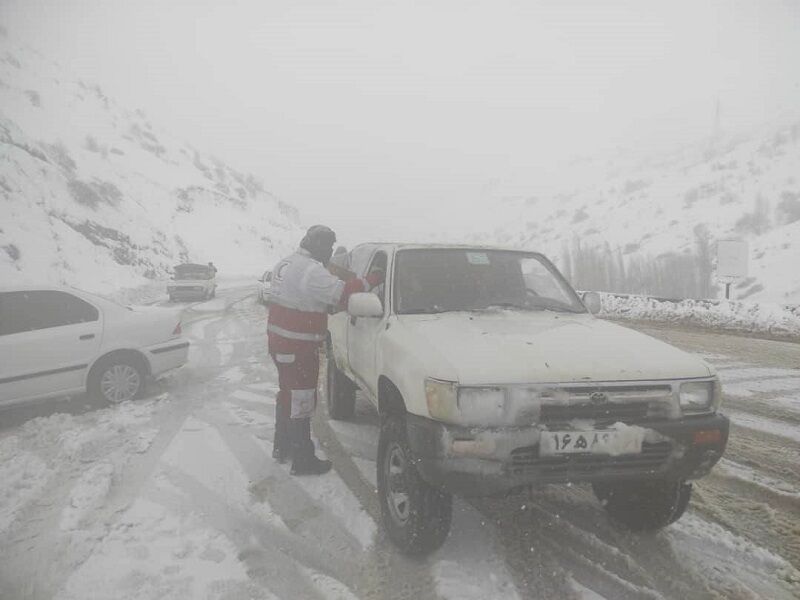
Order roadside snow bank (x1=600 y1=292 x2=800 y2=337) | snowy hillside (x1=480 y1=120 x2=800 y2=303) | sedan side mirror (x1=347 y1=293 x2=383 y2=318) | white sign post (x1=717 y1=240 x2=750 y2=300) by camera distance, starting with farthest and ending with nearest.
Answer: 1. snowy hillside (x1=480 y1=120 x2=800 y2=303)
2. white sign post (x1=717 y1=240 x2=750 y2=300)
3. roadside snow bank (x1=600 y1=292 x2=800 y2=337)
4. sedan side mirror (x1=347 y1=293 x2=383 y2=318)

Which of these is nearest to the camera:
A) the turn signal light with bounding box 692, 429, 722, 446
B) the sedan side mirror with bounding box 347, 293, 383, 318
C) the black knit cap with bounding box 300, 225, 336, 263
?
the turn signal light with bounding box 692, 429, 722, 446

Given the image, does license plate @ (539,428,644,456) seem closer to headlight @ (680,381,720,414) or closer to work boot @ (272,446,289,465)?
headlight @ (680,381,720,414)

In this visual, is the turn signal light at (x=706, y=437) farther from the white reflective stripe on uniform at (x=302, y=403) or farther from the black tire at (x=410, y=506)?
the white reflective stripe on uniform at (x=302, y=403)

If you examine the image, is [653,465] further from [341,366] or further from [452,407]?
[341,366]

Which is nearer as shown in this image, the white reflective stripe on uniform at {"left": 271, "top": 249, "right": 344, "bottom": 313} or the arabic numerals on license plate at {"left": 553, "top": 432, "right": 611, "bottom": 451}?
the arabic numerals on license plate at {"left": 553, "top": 432, "right": 611, "bottom": 451}

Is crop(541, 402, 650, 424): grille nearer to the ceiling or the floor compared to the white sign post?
nearer to the floor

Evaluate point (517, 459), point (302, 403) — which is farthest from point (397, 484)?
point (302, 403)

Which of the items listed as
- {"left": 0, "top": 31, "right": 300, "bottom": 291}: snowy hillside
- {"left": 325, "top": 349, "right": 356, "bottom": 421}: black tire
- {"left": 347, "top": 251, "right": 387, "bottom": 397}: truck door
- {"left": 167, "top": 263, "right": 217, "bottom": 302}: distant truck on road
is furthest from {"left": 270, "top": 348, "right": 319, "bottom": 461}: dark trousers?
{"left": 0, "top": 31, "right": 300, "bottom": 291}: snowy hillside

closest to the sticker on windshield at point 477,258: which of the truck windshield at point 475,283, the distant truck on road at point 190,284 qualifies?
the truck windshield at point 475,283

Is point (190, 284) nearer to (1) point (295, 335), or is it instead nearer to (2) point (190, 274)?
(2) point (190, 274)

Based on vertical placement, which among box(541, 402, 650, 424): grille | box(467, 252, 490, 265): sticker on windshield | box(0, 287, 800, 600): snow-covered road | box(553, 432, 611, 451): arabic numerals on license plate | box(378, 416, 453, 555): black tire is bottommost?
box(0, 287, 800, 600): snow-covered road

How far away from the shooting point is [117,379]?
19.3 ft

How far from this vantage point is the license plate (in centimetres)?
244

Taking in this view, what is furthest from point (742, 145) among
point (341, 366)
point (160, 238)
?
point (341, 366)
